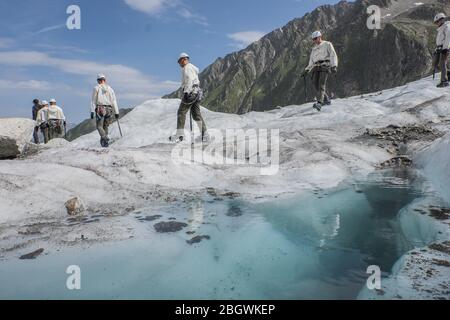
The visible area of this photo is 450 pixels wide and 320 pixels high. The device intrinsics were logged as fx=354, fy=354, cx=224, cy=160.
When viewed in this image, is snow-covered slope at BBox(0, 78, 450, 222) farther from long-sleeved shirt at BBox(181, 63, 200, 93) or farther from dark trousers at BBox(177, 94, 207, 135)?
long-sleeved shirt at BBox(181, 63, 200, 93)

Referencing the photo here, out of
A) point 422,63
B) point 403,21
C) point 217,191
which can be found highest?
point 403,21

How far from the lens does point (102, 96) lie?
14852mm

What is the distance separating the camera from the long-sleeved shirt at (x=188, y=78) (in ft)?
43.0

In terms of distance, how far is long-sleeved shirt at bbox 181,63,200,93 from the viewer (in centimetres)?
1309

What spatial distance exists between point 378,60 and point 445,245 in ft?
683

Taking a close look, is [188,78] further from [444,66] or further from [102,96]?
[444,66]

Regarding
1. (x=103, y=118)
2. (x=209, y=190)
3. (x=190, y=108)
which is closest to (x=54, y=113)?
(x=103, y=118)

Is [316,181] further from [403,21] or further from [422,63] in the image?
[403,21]

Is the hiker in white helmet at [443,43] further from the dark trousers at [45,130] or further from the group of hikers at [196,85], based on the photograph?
the dark trousers at [45,130]

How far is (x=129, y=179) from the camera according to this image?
8438mm

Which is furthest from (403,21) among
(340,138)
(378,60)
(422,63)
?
(340,138)

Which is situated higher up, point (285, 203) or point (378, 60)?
point (378, 60)

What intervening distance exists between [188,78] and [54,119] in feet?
39.2

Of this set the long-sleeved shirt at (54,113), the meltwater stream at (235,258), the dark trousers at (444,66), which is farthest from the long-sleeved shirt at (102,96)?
the dark trousers at (444,66)
